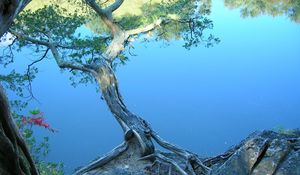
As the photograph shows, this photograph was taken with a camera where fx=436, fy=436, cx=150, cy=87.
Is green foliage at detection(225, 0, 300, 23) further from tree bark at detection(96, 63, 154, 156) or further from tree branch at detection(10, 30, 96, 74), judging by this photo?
tree bark at detection(96, 63, 154, 156)

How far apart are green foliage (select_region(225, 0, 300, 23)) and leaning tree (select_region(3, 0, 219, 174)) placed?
21.0 feet

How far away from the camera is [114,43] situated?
706 centimetres

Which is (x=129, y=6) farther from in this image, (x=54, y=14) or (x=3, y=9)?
(x=3, y=9)

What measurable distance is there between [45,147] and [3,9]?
3.95m

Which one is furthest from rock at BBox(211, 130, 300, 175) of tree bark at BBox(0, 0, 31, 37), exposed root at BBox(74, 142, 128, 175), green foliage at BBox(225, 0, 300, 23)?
green foliage at BBox(225, 0, 300, 23)

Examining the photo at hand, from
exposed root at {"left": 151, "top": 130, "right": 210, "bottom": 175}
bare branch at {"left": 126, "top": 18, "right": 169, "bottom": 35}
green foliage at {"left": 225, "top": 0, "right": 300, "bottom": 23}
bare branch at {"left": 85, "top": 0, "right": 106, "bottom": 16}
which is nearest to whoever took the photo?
exposed root at {"left": 151, "top": 130, "right": 210, "bottom": 175}

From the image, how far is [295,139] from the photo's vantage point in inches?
94.3

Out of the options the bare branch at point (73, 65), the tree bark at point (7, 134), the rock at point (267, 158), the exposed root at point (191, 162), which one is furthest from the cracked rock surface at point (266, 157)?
the bare branch at point (73, 65)

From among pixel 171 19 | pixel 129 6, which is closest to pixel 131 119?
pixel 171 19

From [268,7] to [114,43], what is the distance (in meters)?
9.84

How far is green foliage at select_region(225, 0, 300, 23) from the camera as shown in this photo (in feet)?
48.8

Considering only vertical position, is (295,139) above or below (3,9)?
below

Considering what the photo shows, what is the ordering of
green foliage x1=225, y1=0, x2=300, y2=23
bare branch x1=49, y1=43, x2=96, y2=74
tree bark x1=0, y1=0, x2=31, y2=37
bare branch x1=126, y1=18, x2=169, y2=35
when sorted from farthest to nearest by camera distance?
green foliage x1=225, y1=0, x2=300, y2=23 → bare branch x1=126, y1=18, x2=169, y2=35 → bare branch x1=49, y1=43, x2=96, y2=74 → tree bark x1=0, y1=0, x2=31, y2=37

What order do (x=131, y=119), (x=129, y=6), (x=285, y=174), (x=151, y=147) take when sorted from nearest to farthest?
1. (x=285, y=174)
2. (x=151, y=147)
3. (x=131, y=119)
4. (x=129, y=6)
